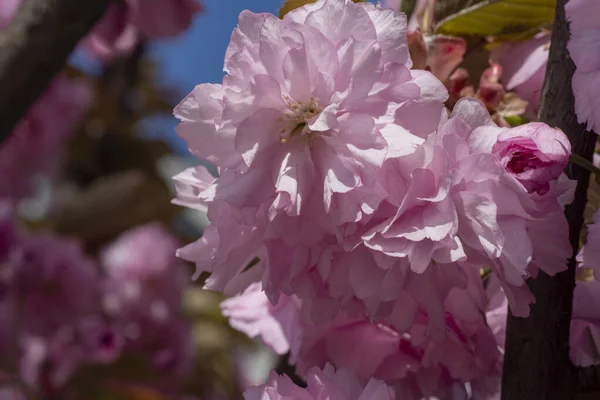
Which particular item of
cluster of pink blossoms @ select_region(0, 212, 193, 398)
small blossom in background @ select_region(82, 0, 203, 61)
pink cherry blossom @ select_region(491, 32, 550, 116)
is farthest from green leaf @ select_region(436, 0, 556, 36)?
cluster of pink blossoms @ select_region(0, 212, 193, 398)

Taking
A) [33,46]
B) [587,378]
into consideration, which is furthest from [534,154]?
[33,46]

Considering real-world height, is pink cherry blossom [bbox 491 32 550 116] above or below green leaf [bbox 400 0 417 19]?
below

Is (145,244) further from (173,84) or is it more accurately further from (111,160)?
(173,84)

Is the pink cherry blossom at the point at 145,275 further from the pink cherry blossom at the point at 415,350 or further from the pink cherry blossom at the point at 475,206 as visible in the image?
the pink cherry blossom at the point at 475,206

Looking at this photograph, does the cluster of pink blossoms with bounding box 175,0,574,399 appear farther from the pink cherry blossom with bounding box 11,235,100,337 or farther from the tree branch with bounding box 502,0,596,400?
the pink cherry blossom with bounding box 11,235,100,337

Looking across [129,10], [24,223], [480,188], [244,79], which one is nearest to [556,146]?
[480,188]

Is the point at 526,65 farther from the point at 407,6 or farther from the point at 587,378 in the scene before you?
the point at 587,378
